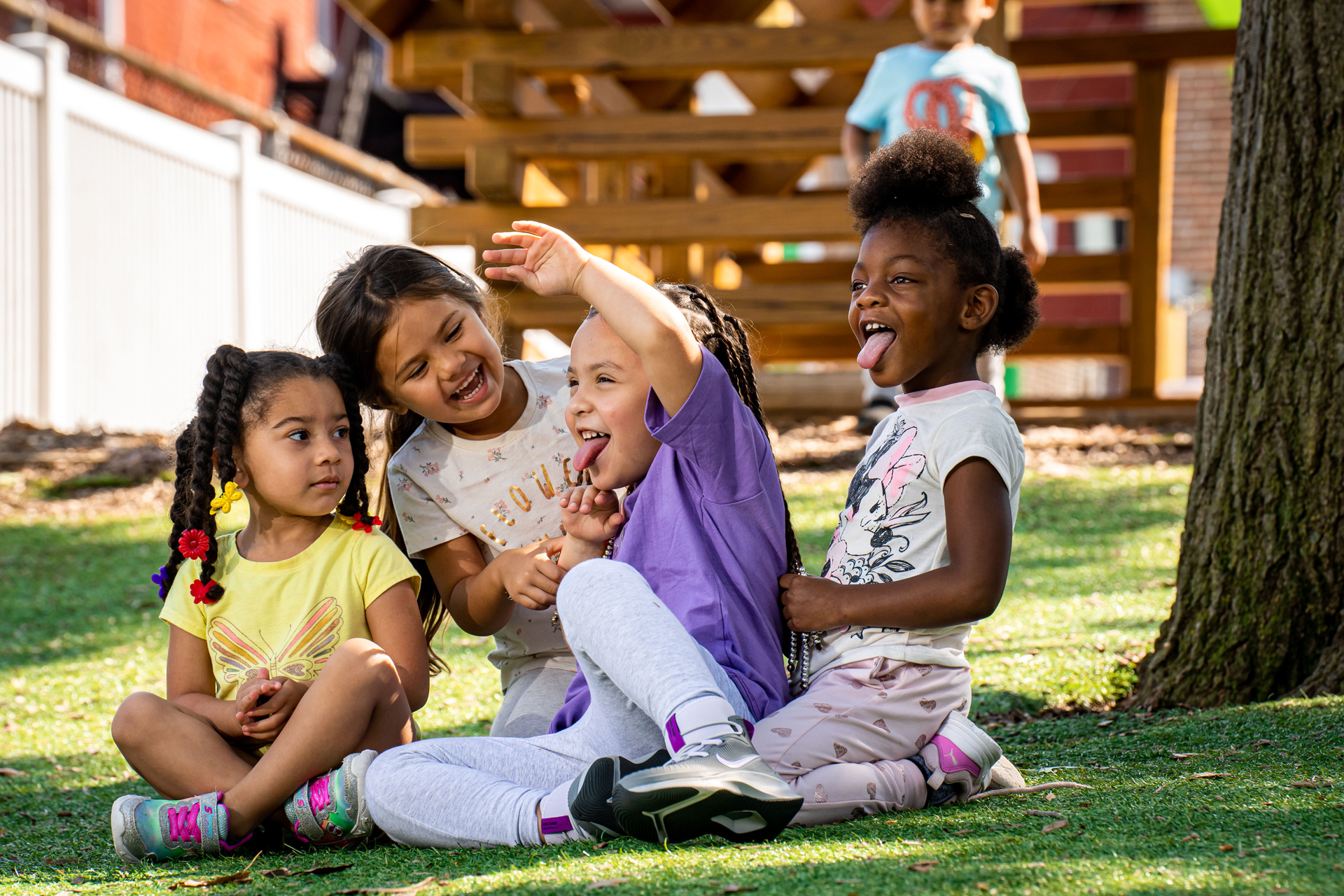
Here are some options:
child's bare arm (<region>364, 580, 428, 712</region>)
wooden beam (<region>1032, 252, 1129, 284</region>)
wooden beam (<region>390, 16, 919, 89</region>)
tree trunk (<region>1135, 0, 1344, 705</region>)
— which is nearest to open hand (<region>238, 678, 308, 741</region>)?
child's bare arm (<region>364, 580, 428, 712</region>)

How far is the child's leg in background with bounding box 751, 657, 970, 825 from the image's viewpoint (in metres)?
2.24

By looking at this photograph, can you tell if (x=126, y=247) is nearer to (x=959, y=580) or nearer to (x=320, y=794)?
(x=320, y=794)

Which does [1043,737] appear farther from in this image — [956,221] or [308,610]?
[308,610]

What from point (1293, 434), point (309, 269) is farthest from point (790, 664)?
point (309, 269)

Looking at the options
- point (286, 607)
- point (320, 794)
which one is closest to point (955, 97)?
point (286, 607)

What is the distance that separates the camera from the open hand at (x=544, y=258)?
7.90 feet

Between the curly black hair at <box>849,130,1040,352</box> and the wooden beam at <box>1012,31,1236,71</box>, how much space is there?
5.79m

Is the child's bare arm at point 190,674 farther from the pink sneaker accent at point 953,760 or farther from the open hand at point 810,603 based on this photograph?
the pink sneaker accent at point 953,760

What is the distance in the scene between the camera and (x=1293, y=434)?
2928 mm

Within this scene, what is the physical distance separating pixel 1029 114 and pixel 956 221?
20.3ft

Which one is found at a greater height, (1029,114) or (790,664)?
(1029,114)

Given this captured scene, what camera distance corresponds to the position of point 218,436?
266 centimetres

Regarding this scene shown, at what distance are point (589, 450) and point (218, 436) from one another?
774 mm

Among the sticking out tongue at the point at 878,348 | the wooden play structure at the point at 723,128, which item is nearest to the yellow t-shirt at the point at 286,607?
the sticking out tongue at the point at 878,348
